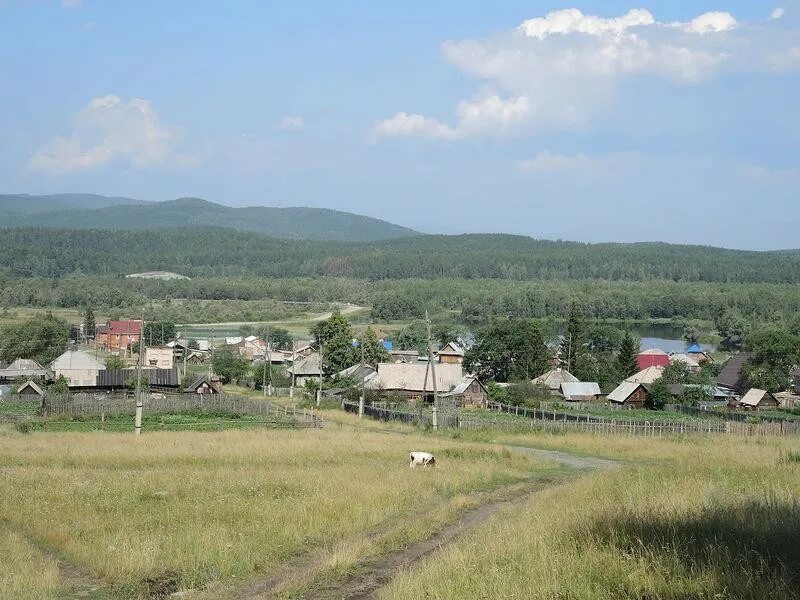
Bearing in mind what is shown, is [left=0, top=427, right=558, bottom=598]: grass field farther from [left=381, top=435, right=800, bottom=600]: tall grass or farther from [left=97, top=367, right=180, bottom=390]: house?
[left=97, top=367, right=180, bottom=390]: house

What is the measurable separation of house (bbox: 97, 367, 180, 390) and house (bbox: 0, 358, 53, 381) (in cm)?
510

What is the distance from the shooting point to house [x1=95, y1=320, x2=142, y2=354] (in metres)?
107

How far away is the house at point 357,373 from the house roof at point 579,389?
48.7ft

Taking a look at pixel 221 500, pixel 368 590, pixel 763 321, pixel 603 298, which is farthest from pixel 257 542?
pixel 603 298

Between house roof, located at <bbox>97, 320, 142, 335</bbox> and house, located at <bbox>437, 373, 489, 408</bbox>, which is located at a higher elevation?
house roof, located at <bbox>97, 320, 142, 335</bbox>

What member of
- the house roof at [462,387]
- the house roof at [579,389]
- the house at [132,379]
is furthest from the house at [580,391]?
the house at [132,379]

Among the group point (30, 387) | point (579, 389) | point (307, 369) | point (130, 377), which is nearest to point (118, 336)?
point (307, 369)

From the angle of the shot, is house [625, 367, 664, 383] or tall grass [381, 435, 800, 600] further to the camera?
house [625, 367, 664, 383]

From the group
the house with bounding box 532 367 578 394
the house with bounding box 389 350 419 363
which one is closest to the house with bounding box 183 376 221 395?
the house with bounding box 532 367 578 394

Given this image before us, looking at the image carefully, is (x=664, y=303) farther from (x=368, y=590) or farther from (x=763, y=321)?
(x=368, y=590)

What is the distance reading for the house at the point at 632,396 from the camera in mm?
68750

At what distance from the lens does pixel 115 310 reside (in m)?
152

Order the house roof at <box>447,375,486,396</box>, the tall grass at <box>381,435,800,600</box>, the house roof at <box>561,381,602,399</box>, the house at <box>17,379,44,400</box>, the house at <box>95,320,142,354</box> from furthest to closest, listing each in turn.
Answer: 1. the house at <box>95,320,142,354</box>
2. the house roof at <box>561,381,602,399</box>
3. the house roof at <box>447,375,486,396</box>
4. the house at <box>17,379,44,400</box>
5. the tall grass at <box>381,435,800,600</box>

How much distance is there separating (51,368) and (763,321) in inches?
4318
